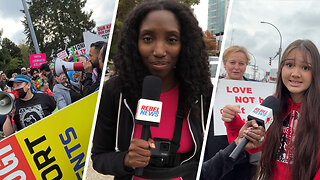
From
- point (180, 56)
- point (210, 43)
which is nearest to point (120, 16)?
point (180, 56)

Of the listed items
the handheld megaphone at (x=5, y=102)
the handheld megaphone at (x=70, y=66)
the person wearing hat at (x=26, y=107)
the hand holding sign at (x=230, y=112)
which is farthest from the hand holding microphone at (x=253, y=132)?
the person wearing hat at (x=26, y=107)

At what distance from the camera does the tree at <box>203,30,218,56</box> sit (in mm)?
1641

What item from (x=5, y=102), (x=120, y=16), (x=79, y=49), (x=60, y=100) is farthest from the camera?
(x=79, y=49)

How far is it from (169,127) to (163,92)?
18 centimetres

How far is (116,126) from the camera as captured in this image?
153 centimetres

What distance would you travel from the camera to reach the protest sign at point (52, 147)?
2002 mm

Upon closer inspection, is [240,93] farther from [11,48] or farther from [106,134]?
[11,48]

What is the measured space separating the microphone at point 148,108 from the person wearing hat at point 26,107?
2952mm

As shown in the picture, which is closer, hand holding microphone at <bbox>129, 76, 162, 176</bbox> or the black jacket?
hand holding microphone at <bbox>129, 76, 162, 176</bbox>

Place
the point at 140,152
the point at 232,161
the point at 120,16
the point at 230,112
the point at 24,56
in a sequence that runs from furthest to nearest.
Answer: the point at 24,56 < the point at 230,112 < the point at 232,161 < the point at 120,16 < the point at 140,152

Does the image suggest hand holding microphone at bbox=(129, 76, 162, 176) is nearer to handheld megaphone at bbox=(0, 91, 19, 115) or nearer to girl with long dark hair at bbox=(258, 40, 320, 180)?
girl with long dark hair at bbox=(258, 40, 320, 180)

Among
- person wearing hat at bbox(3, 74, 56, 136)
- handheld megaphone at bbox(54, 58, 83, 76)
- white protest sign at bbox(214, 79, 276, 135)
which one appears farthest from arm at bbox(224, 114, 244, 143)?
person wearing hat at bbox(3, 74, 56, 136)

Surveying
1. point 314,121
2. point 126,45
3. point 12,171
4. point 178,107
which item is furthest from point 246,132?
point 12,171

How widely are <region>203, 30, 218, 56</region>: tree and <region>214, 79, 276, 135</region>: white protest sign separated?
4.16 ft
